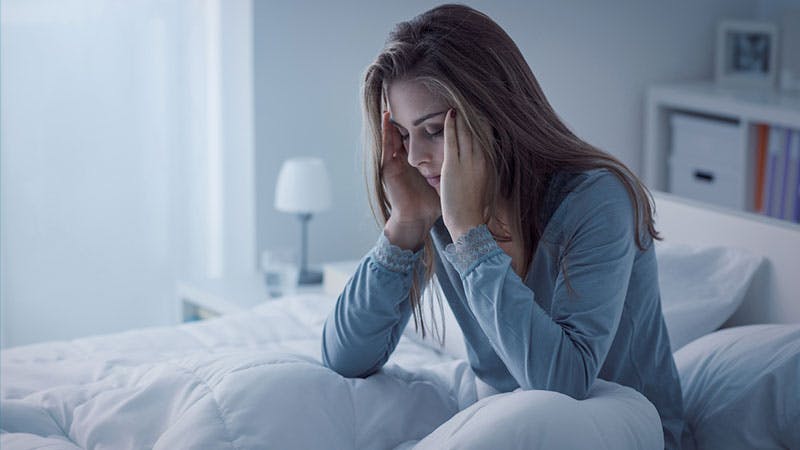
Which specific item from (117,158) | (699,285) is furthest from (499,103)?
(117,158)

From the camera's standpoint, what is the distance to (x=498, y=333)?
1.30 metres

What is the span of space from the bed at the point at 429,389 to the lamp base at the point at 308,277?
81 cm

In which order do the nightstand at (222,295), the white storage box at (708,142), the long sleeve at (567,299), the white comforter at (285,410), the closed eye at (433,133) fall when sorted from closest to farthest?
1. the white comforter at (285,410)
2. the long sleeve at (567,299)
3. the closed eye at (433,133)
4. the nightstand at (222,295)
5. the white storage box at (708,142)

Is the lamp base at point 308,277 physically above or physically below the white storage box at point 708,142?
below

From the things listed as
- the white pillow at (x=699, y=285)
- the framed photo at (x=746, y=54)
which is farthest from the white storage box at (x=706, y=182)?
the white pillow at (x=699, y=285)

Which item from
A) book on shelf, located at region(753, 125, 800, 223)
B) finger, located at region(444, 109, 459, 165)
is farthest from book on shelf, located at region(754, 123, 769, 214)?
finger, located at region(444, 109, 459, 165)

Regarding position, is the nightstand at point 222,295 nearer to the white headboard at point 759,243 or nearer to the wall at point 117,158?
the wall at point 117,158

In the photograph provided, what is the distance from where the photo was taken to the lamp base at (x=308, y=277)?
2859 mm

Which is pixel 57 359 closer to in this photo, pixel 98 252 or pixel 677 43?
pixel 98 252

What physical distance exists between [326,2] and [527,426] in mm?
2103

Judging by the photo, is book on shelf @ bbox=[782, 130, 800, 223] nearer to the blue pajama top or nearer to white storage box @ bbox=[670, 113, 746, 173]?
white storage box @ bbox=[670, 113, 746, 173]

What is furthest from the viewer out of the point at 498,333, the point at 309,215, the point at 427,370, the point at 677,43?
the point at 677,43

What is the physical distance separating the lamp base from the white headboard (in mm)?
1126

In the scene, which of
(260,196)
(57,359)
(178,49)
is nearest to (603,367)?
(57,359)
